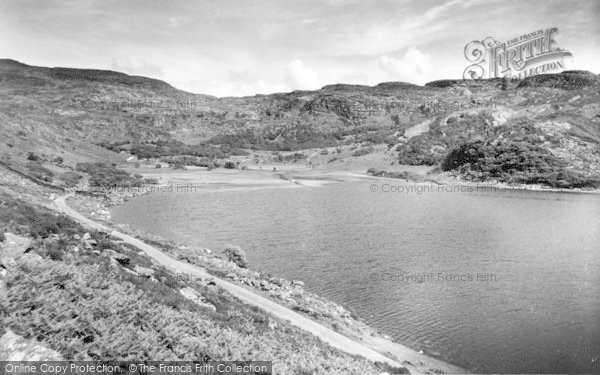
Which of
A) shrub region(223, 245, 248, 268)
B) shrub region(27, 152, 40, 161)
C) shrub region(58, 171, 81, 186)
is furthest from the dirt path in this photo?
shrub region(27, 152, 40, 161)

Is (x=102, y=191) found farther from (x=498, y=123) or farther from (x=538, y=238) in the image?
(x=498, y=123)

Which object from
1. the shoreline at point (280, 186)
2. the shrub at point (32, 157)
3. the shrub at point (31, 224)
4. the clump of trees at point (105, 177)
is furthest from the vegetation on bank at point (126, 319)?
the clump of trees at point (105, 177)

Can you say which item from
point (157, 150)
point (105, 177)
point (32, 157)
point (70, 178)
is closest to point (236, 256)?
point (70, 178)

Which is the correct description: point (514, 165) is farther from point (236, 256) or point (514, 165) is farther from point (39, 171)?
point (39, 171)

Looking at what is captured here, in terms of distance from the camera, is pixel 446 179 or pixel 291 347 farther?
pixel 446 179

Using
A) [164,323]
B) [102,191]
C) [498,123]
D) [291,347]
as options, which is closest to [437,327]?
[291,347]

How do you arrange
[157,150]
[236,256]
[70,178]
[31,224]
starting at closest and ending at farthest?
1. [31,224]
2. [236,256]
3. [70,178]
4. [157,150]
